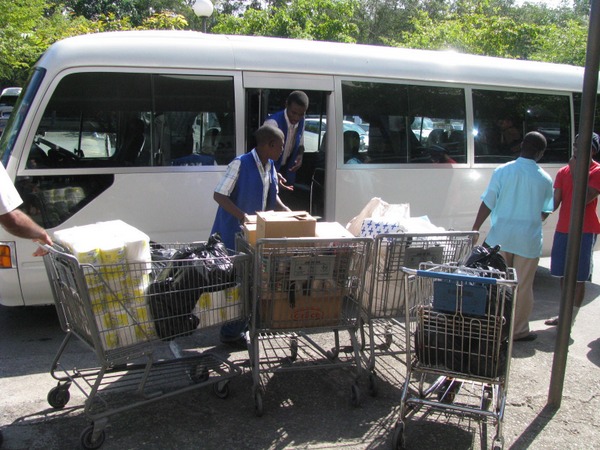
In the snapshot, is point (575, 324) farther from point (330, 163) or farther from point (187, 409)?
point (187, 409)

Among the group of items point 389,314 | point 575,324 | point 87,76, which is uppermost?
point 87,76

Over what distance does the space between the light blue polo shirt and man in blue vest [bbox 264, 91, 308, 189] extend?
6.45 feet

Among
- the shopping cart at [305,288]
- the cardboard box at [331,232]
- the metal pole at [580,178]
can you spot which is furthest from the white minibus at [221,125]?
the metal pole at [580,178]

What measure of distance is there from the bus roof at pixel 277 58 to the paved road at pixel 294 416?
2.62 m

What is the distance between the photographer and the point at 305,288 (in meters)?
3.85

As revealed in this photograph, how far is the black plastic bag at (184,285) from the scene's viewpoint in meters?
3.61

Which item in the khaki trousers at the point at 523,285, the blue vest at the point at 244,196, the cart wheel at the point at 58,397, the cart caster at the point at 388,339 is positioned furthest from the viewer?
the khaki trousers at the point at 523,285

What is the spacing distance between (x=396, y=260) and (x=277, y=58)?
101 inches

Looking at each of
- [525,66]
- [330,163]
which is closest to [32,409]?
[330,163]

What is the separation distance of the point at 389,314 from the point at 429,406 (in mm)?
854

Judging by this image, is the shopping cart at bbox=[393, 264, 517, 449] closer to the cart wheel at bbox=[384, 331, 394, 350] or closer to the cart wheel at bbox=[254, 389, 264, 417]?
the cart wheel at bbox=[254, 389, 264, 417]

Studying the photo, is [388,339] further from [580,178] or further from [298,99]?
[298,99]

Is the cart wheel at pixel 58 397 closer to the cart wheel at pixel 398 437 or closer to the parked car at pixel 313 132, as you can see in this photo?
the cart wheel at pixel 398 437

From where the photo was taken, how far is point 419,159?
20.7 feet
